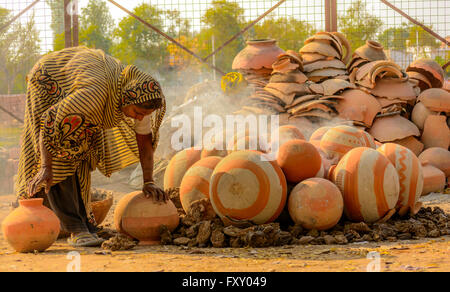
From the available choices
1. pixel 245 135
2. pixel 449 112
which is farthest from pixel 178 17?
pixel 245 135

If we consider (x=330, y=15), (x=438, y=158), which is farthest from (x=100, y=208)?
(x=330, y=15)

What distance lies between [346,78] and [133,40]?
17885 millimetres

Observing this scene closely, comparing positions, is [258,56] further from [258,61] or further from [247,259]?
[247,259]

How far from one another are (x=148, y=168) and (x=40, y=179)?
3.22 ft

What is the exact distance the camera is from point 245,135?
19.6 feet

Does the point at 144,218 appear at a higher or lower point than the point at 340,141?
lower

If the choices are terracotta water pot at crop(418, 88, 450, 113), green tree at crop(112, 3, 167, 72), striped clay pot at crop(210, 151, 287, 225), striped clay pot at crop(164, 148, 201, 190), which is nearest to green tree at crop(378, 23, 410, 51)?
terracotta water pot at crop(418, 88, 450, 113)

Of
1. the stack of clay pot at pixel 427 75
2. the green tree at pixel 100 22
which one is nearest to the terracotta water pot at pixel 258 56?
the stack of clay pot at pixel 427 75

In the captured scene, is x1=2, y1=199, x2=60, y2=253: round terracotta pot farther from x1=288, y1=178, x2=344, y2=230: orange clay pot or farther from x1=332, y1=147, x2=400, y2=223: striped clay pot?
x1=332, y1=147, x2=400, y2=223: striped clay pot

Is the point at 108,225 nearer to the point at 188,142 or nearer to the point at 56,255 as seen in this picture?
the point at 56,255

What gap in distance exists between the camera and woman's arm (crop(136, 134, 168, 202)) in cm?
494

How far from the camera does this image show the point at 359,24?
14586mm

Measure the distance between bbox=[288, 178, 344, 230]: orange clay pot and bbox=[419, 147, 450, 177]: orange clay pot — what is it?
3.67 meters

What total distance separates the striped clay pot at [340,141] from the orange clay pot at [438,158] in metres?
2.50
